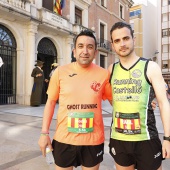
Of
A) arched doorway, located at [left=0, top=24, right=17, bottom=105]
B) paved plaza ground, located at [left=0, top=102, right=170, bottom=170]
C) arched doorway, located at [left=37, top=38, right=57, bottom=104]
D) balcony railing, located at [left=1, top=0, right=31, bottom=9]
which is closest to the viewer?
paved plaza ground, located at [left=0, top=102, right=170, bottom=170]

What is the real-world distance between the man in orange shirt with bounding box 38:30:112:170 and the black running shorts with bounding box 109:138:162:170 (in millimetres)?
185

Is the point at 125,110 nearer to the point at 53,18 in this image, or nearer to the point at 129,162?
the point at 129,162

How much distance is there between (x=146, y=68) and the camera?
177 centimetres

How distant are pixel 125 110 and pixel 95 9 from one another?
18.1 m

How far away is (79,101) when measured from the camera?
70.9 inches

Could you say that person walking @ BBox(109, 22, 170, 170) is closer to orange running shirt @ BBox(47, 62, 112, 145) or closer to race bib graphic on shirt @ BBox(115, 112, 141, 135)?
race bib graphic on shirt @ BBox(115, 112, 141, 135)

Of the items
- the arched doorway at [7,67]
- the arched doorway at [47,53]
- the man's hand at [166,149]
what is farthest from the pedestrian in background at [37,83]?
the man's hand at [166,149]

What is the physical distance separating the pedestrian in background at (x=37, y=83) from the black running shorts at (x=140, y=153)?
835 centimetres

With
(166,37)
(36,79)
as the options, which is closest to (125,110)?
(36,79)

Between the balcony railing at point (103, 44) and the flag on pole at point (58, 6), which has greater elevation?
the flag on pole at point (58, 6)

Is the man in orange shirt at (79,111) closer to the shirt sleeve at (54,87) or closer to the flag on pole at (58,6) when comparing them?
the shirt sleeve at (54,87)

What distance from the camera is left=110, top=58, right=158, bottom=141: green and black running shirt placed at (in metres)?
1.73

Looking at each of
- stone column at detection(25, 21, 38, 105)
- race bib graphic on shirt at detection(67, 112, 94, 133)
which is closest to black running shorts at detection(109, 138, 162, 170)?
race bib graphic on shirt at detection(67, 112, 94, 133)

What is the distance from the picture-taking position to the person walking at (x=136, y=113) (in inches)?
67.4
